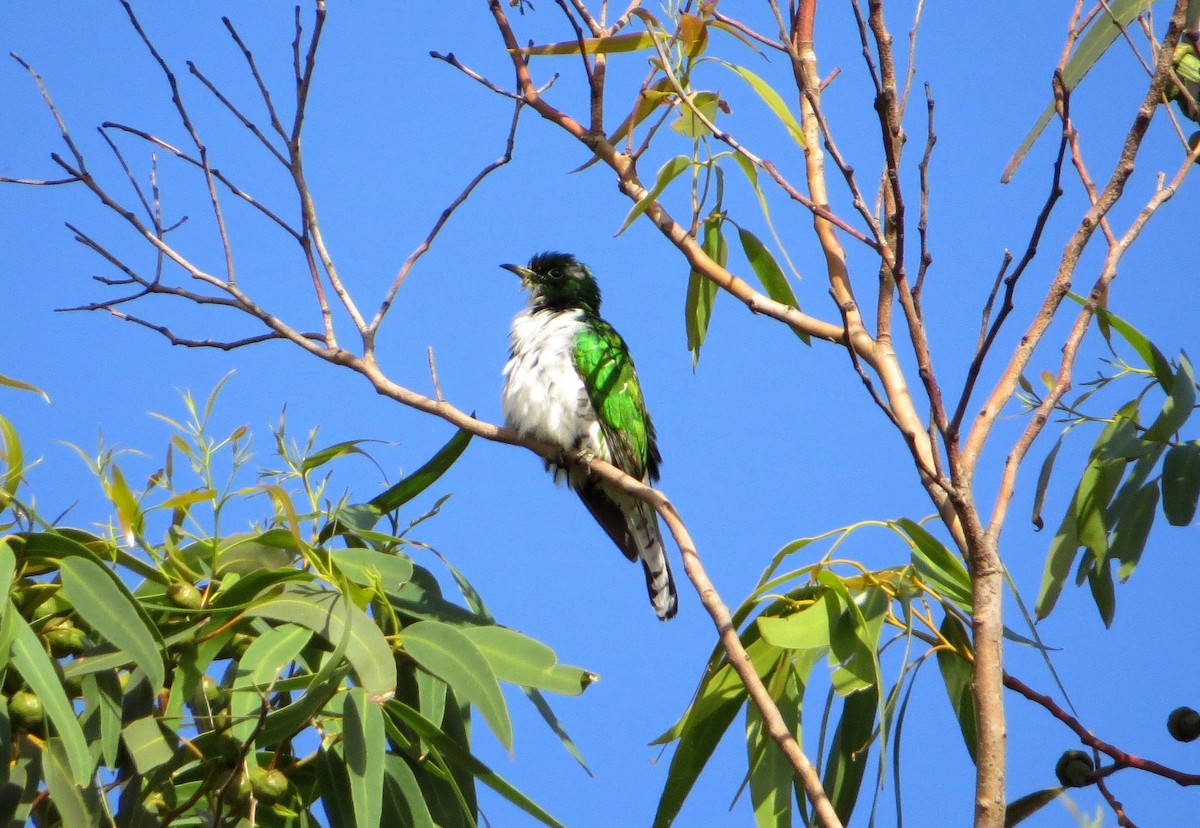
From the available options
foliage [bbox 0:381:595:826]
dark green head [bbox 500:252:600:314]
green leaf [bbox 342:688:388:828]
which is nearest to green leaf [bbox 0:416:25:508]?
foliage [bbox 0:381:595:826]

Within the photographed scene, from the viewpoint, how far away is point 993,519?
211 cm

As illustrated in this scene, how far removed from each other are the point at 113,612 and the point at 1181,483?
248cm

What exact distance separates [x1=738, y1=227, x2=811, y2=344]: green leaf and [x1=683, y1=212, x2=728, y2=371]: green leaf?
140mm

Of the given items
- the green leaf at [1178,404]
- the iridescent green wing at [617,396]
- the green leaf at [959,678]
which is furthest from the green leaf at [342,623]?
the iridescent green wing at [617,396]

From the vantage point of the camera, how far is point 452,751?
2.68m

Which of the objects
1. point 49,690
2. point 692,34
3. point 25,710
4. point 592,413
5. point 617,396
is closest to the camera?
point 49,690

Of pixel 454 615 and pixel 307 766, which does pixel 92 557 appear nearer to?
pixel 307 766

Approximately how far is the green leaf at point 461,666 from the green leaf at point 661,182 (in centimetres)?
113

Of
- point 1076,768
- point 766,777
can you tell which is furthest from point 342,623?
point 1076,768

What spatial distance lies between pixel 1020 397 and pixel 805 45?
1041mm

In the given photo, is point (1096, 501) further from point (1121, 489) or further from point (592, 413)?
point (592, 413)

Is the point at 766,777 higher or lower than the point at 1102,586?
lower

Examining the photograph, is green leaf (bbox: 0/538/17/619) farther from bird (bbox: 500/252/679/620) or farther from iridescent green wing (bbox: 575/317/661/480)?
iridescent green wing (bbox: 575/317/661/480)

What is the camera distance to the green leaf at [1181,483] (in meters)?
3.03
